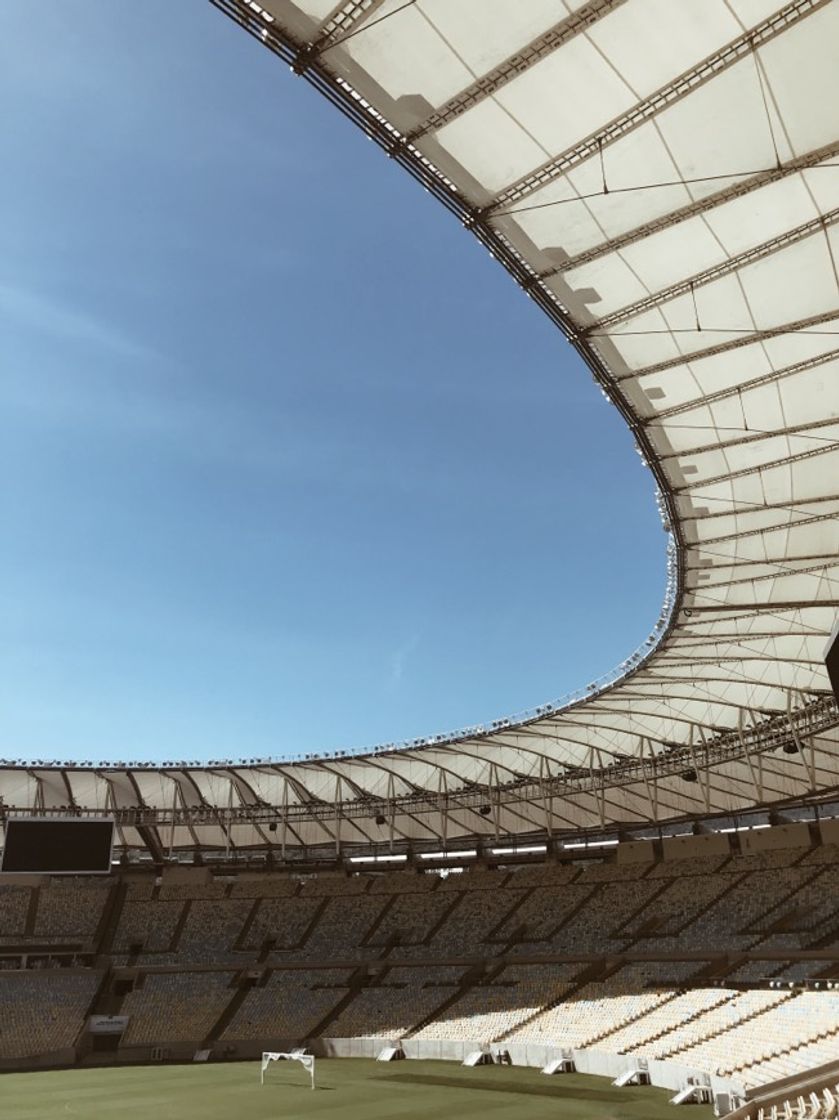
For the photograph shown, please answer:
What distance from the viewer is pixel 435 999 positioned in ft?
179

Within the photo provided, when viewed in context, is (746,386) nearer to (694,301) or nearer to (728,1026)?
(694,301)

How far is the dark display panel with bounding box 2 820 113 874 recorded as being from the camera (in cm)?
4958

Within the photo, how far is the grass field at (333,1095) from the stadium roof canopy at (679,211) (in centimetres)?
1702

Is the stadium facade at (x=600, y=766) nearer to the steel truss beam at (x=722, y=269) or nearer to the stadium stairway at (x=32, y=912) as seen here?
the steel truss beam at (x=722, y=269)

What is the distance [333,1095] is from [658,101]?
1491 inches

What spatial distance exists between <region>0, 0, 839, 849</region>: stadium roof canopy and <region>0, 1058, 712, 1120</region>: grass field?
1702 centimetres

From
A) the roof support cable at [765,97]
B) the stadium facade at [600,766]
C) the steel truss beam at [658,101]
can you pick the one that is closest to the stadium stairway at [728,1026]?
the stadium facade at [600,766]

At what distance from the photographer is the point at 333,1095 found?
37.2m

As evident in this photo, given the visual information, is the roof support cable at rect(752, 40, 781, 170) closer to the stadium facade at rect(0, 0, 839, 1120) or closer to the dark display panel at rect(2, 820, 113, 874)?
the stadium facade at rect(0, 0, 839, 1120)

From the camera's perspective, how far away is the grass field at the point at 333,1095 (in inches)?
1277

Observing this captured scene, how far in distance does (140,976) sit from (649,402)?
53.1 m

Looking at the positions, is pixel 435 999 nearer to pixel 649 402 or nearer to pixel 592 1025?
pixel 592 1025

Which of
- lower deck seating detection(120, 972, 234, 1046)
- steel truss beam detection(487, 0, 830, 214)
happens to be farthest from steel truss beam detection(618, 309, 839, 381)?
lower deck seating detection(120, 972, 234, 1046)

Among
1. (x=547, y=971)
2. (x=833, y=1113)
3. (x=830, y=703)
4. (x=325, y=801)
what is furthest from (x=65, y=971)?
(x=833, y=1113)
